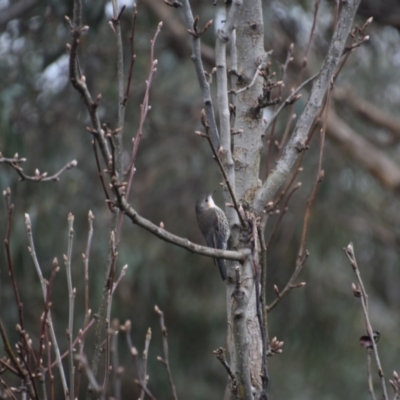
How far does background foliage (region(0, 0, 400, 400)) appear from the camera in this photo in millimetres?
7598

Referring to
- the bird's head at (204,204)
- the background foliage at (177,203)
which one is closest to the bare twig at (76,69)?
the bird's head at (204,204)

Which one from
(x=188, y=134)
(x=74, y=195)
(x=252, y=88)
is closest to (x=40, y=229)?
(x=74, y=195)

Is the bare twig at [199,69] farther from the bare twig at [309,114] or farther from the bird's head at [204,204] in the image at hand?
the bird's head at [204,204]

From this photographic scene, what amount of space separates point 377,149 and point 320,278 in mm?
1876

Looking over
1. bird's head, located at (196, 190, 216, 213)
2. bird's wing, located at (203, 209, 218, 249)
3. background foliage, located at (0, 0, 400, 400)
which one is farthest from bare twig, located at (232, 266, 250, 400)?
background foliage, located at (0, 0, 400, 400)

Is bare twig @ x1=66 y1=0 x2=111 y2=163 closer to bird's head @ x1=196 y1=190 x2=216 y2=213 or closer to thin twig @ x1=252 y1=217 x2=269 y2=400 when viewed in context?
thin twig @ x1=252 y1=217 x2=269 y2=400

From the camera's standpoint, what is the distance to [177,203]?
9.02 meters

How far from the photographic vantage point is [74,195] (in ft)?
27.5

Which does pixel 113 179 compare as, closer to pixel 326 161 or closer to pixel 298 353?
pixel 326 161

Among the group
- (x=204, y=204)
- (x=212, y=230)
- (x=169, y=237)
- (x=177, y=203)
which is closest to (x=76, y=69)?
(x=169, y=237)

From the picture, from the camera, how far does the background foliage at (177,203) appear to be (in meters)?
7.60

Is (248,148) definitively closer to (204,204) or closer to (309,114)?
Result: (309,114)

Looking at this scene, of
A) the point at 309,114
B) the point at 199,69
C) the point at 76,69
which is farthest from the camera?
the point at 309,114

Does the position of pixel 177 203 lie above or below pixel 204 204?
above
